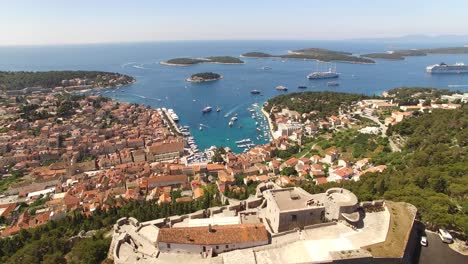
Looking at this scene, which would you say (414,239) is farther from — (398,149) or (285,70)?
(285,70)

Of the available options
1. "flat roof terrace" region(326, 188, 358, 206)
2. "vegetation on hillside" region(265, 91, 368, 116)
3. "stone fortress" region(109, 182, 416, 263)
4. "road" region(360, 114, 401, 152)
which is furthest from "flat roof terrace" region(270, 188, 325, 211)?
"vegetation on hillside" region(265, 91, 368, 116)

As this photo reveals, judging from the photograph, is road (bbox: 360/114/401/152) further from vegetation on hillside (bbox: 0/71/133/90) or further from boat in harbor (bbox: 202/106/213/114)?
vegetation on hillside (bbox: 0/71/133/90)

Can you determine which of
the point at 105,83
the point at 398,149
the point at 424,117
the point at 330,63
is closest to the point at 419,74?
the point at 330,63

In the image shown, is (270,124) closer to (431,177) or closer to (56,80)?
(431,177)

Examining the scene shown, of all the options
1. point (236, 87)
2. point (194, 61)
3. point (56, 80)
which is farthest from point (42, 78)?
point (194, 61)

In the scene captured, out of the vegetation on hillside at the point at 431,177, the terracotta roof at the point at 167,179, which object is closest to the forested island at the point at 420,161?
the vegetation on hillside at the point at 431,177

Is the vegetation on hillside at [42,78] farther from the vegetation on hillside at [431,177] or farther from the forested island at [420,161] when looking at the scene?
the vegetation on hillside at [431,177]
